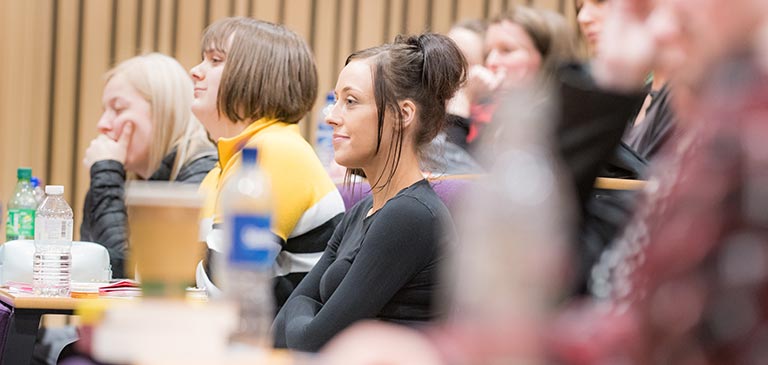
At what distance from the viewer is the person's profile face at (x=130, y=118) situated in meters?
4.14

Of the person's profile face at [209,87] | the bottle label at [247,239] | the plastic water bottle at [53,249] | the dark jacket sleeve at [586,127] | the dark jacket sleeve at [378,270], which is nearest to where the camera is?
the bottle label at [247,239]

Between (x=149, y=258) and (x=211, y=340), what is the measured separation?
12cm

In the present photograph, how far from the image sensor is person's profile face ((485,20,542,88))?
4.42m

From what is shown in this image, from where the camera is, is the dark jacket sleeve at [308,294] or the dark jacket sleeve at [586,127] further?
the dark jacket sleeve at [308,294]

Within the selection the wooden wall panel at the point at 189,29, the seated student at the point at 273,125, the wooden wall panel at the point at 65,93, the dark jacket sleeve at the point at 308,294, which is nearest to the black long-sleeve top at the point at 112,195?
the seated student at the point at 273,125

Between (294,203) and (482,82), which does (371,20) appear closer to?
(482,82)

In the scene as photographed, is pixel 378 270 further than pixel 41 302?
No

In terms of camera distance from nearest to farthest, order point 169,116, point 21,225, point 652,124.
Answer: point 652,124 < point 21,225 < point 169,116

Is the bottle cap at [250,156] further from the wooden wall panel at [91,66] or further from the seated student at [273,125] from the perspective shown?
the wooden wall panel at [91,66]

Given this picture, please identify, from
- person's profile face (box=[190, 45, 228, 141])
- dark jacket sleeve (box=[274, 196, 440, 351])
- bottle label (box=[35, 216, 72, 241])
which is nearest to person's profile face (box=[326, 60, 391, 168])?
dark jacket sleeve (box=[274, 196, 440, 351])

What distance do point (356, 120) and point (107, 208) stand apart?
1480 mm

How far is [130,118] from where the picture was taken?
414 centimetres

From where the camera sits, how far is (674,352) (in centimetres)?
87

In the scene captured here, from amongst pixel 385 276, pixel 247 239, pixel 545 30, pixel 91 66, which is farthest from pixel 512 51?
pixel 247 239
